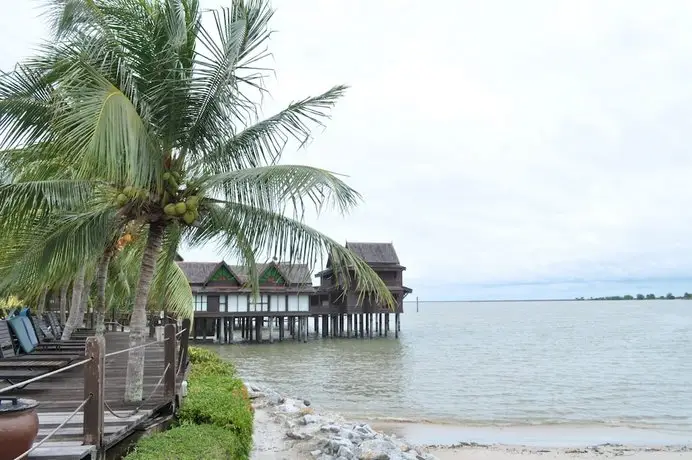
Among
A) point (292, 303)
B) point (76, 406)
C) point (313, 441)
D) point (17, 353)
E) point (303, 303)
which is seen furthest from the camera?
point (303, 303)

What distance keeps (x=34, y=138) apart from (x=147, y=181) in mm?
1887

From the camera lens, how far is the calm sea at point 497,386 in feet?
55.4

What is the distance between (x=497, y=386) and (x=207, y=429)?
1946 cm

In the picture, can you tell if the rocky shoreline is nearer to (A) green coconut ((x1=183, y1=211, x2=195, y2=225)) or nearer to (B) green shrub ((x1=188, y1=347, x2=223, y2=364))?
(B) green shrub ((x1=188, y1=347, x2=223, y2=364))

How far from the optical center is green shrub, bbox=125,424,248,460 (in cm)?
541

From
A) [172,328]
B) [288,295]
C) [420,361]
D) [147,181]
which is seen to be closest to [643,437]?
[172,328]

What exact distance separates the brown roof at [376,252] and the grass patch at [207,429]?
111 ft

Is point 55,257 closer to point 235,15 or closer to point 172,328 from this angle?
point 172,328

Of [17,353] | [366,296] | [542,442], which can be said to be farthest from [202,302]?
[17,353]

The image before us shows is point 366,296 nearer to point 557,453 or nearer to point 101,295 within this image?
point 557,453

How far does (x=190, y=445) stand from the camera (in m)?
5.91

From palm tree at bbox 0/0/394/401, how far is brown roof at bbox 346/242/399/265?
120 feet

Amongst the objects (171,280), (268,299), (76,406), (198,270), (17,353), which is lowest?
(76,406)

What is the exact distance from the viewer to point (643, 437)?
1582 cm
